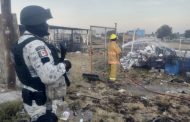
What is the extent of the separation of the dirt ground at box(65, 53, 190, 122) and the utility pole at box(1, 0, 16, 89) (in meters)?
1.56

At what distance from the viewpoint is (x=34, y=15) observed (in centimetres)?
276

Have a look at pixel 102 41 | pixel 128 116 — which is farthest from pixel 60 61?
pixel 102 41

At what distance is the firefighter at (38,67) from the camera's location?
2.64 metres

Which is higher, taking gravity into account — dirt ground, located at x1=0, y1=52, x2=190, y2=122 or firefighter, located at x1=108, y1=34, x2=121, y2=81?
firefighter, located at x1=108, y1=34, x2=121, y2=81

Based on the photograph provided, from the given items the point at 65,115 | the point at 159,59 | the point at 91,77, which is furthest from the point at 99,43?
the point at 65,115

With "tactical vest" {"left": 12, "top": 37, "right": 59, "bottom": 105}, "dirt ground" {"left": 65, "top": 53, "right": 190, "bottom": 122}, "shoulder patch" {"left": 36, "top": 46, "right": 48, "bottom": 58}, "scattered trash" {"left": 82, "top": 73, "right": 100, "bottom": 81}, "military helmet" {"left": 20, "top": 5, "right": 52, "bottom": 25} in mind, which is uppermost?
"military helmet" {"left": 20, "top": 5, "right": 52, "bottom": 25}

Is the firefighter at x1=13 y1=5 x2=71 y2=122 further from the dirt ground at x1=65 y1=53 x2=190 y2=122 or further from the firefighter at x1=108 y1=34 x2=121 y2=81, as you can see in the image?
the firefighter at x1=108 y1=34 x2=121 y2=81

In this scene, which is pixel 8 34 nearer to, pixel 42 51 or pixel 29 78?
pixel 29 78

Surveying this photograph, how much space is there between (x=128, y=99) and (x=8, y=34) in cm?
361

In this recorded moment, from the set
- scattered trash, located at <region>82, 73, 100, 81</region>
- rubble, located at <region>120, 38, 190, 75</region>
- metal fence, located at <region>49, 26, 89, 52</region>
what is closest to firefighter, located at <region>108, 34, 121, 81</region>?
scattered trash, located at <region>82, 73, 100, 81</region>

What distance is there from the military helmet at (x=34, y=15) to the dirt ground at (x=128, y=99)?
3.40m

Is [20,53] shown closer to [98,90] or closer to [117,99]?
[117,99]

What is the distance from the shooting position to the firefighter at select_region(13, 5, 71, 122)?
2641mm

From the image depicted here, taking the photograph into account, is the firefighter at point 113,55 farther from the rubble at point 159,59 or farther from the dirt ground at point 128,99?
the rubble at point 159,59
